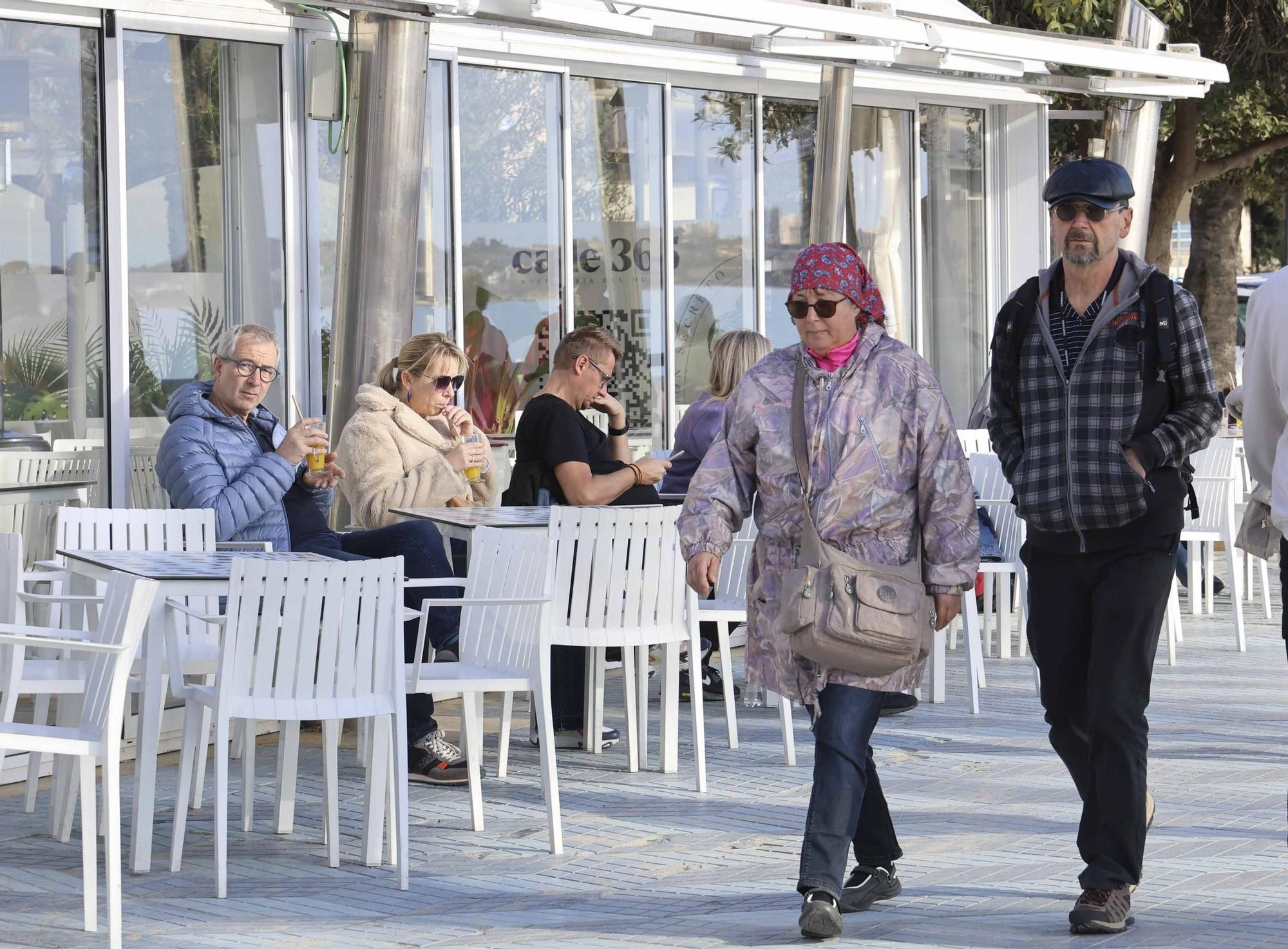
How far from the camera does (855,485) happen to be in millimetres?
4824

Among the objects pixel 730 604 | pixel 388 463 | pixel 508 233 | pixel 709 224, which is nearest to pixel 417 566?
pixel 388 463

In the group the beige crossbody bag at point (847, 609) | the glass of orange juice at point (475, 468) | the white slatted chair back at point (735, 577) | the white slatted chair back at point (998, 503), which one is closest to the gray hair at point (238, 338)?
the glass of orange juice at point (475, 468)

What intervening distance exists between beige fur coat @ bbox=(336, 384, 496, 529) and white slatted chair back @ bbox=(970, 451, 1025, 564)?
2811mm

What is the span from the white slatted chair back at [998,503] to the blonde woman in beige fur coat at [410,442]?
2710mm

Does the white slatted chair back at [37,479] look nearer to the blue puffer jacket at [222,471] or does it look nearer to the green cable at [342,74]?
the blue puffer jacket at [222,471]

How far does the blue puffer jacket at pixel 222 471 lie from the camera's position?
729cm

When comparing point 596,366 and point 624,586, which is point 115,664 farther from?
point 596,366

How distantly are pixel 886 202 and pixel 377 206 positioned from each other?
5.42 m

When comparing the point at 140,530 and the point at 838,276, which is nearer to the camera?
the point at 838,276

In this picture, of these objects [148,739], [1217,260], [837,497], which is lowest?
A: [148,739]

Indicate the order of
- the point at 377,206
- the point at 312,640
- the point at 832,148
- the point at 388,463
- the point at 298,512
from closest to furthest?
1. the point at 312,640
2. the point at 298,512
3. the point at 388,463
4. the point at 377,206
5. the point at 832,148

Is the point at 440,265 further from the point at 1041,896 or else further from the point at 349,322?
the point at 1041,896

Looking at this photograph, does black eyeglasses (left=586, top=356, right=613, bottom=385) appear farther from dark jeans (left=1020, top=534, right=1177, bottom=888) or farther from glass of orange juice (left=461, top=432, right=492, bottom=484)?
dark jeans (left=1020, top=534, right=1177, bottom=888)

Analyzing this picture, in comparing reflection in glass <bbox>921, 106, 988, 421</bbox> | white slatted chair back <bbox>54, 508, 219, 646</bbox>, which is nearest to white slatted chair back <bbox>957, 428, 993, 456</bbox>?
reflection in glass <bbox>921, 106, 988, 421</bbox>
